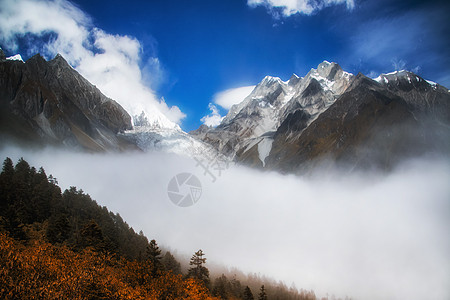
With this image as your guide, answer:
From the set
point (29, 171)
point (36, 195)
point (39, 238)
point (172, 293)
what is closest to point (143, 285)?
point (172, 293)

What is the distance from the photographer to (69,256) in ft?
154

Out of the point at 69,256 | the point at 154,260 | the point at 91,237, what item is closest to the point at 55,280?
the point at 69,256

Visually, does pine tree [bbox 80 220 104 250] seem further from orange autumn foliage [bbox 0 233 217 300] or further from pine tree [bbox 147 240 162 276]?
orange autumn foliage [bbox 0 233 217 300]

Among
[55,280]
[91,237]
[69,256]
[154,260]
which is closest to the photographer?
[55,280]

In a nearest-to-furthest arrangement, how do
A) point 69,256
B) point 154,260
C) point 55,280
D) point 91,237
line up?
point 55,280, point 69,256, point 91,237, point 154,260

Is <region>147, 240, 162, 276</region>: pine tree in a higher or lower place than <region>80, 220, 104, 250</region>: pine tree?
lower

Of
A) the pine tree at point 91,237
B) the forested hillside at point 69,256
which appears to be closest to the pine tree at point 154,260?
the forested hillside at point 69,256

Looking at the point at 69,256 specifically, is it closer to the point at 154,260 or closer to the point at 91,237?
the point at 91,237

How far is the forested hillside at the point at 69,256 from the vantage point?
105 ft

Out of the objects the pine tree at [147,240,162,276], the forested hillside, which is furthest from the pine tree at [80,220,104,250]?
the pine tree at [147,240,162,276]

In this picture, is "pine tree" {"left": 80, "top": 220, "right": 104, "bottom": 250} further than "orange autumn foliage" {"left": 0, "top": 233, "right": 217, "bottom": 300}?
Yes

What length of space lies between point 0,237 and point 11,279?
1374 centimetres

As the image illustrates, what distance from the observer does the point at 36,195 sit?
283ft

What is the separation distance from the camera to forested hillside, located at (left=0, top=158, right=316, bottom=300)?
31984mm
